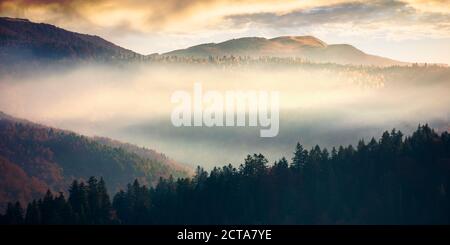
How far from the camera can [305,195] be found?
286ft

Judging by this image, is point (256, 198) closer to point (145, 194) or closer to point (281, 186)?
point (281, 186)

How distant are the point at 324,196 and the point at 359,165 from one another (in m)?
6.37

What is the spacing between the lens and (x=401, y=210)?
8119cm

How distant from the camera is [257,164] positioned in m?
92.8

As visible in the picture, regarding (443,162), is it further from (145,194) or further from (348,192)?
(145,194)

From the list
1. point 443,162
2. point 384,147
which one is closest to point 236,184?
point 384,147

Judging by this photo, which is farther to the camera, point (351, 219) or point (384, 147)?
point (384, 147)

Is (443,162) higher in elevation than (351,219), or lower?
higher

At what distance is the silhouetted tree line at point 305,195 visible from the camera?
8281cm

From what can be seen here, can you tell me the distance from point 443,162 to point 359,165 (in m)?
9.62

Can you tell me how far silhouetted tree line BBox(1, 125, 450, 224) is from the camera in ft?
272
